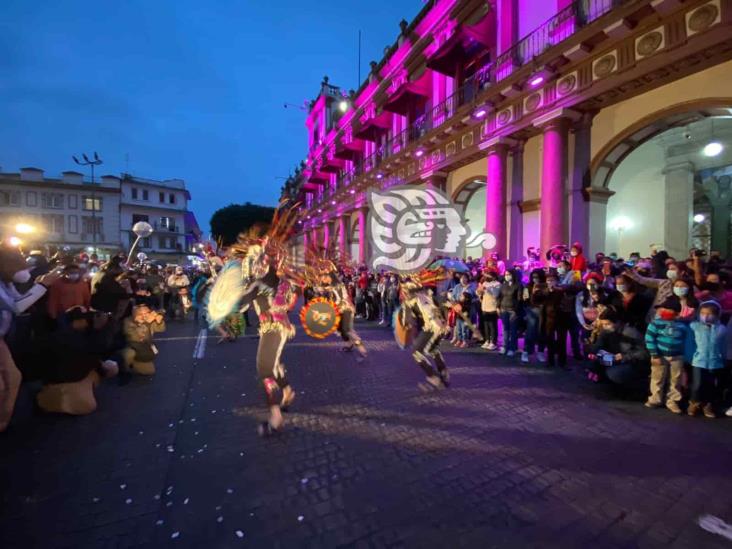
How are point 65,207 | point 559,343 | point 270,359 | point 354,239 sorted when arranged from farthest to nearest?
point 65,207 → point 354,239 → point 559,343 → point 270,359

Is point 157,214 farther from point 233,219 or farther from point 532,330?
point 532,330

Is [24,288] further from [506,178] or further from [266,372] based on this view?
[506,178]

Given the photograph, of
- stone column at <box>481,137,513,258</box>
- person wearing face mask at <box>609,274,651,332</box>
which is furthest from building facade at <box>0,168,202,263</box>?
person wearing face mask at <box>609,274,651,332</box>

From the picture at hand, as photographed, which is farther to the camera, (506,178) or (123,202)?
(123,202)

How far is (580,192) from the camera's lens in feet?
34.4

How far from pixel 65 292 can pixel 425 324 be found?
6639 mm

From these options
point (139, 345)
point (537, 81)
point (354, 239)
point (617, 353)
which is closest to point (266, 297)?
point (139, 345)

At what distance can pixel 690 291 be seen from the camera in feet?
16.6

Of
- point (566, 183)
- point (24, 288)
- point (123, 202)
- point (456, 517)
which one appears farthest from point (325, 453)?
point (123, 202)

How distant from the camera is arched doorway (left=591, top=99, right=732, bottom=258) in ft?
33.3

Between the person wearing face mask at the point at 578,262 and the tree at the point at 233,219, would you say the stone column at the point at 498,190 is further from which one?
the tree at the point at 233,219

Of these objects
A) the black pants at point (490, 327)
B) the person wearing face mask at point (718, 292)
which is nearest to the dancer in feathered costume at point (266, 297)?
the black pants at point (490, 327)

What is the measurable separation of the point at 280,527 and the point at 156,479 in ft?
4.79

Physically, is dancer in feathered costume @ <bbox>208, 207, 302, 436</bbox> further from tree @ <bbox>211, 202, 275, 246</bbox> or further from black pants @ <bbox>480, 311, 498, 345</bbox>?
tree @ <bbox>211, 202, 275, 246</bbox>
